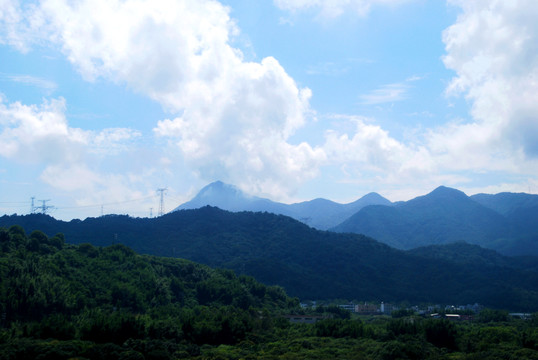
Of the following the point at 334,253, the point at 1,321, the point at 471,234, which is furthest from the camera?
the point at 471,234

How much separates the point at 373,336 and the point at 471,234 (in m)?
148

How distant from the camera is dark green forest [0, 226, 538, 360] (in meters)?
29.5

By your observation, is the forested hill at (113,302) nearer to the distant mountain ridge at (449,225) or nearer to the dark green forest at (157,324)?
the dark green forest at (157,324)

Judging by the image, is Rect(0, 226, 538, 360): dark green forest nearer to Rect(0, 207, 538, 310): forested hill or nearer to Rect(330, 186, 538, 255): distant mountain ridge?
Rect(0, 207, 538, 310): forested hill

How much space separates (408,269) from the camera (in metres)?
99.6

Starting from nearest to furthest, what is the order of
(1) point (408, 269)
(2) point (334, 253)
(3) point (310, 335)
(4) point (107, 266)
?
(3) point (310, 335), (4) point (107, 266), (1) point (408, 269), (2) point (334, 253)

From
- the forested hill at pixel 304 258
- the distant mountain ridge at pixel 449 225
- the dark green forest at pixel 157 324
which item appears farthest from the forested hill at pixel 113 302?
the distant mountain ridge at pixel 449 225

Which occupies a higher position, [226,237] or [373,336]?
[226,237]

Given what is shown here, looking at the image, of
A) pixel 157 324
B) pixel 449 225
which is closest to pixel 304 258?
pixel 157 324

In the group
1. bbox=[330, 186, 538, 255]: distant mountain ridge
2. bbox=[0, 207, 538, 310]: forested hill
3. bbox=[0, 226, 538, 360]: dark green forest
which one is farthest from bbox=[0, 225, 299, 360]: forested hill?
bbox=[330, 186, 538, 255]: distant mountain ridge

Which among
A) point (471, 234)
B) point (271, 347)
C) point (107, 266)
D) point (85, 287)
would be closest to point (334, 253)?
point (107, 266)

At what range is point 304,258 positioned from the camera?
106m

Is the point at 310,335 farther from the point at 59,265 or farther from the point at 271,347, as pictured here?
the point at 59,265

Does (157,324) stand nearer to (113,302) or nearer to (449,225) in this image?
(113,302)
